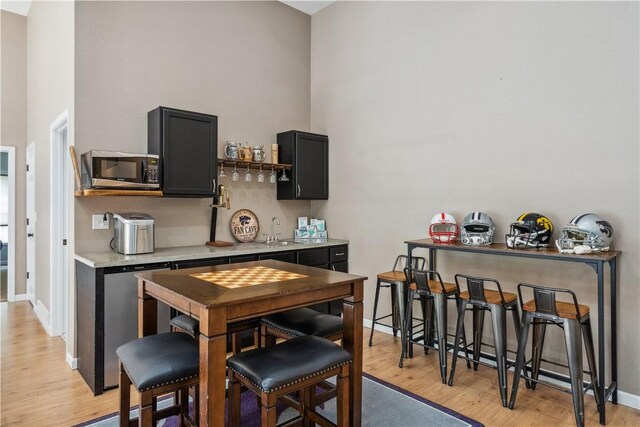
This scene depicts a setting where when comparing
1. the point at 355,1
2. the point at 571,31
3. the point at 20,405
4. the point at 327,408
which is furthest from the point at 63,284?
the point at 571,31

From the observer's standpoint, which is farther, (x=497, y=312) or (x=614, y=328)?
(x=497, y=312)

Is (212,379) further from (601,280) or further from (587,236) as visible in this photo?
(587,236)

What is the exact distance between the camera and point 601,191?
106 inches

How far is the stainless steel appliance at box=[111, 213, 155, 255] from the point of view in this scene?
3031 millimetres

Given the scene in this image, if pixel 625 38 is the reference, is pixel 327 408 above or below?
below

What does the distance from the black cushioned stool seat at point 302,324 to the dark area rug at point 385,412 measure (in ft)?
1.72

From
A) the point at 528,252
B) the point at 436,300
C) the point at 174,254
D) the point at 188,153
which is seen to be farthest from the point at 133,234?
the point at 528,252

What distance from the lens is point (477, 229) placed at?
122 inches

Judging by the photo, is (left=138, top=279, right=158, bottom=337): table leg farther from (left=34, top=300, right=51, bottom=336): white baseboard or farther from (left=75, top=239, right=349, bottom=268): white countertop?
(left=34, top=300, right=51, bottom=336): white baseboard

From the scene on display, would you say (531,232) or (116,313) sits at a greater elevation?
(531,232)

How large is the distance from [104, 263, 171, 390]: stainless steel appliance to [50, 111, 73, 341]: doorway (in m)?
1.27

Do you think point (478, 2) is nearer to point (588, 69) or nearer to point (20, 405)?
point (588, 69)

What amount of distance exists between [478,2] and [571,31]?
856 mm

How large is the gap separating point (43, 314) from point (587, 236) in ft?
17.1
